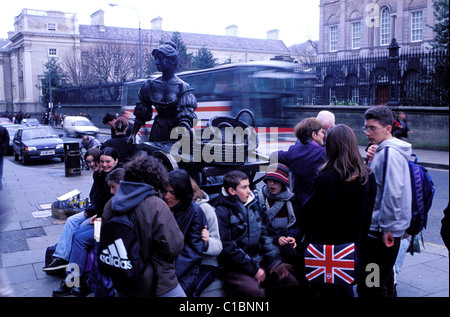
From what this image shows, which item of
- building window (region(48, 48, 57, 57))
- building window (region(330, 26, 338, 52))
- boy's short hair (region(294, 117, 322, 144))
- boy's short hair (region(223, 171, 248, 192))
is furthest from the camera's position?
building window (region(48, 48, 57, 57))

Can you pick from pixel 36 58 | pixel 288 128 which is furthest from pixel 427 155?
pixel 36 58

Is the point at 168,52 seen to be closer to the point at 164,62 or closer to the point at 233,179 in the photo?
the point at 164,62

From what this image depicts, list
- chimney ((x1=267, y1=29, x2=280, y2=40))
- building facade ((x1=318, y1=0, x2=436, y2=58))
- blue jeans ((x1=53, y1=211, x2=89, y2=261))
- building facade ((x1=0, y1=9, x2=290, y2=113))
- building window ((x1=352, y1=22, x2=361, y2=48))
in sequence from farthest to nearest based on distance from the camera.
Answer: chimney ((x1=267, y1=29, x2=280, y2=40)) → building facade ((x1=0, y1=9, x2=290, y2=113)) → building window ((x1=352, y1=22, x2=361, y2=48)) → building facade ((x1=318, y1=0, x2=436, y2=58)) → blue jeans ((x1=53, y1=211, x2=89, y2=261))

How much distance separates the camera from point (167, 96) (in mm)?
5223

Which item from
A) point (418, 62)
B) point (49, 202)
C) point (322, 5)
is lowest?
point (49, 202)

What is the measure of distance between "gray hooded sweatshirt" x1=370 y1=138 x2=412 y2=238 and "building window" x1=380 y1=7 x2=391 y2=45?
36.1m

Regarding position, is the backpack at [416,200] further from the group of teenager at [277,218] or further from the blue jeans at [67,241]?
the blue jeans at [67,241]

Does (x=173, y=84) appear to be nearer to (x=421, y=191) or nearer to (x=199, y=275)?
(x=199, y=275)

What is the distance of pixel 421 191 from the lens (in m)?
3.41

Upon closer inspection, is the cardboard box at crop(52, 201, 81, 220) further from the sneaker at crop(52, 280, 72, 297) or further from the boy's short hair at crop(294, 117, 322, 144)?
the boy's short hair at crop(294, 117, 322, 144)

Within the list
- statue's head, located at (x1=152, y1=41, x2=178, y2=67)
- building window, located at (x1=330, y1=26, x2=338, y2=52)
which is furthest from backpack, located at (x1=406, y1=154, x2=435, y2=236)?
building window, located at (x1=330, y1=26, x2=338, y2=52)

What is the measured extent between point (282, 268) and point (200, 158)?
1.71 m

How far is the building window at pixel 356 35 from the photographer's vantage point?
37688mm

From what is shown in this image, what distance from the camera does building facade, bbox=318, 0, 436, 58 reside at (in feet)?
112
